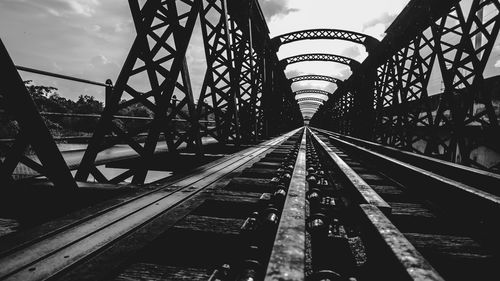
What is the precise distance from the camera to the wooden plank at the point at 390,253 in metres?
0.86

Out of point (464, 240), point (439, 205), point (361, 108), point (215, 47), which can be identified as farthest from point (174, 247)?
point (361, 108)

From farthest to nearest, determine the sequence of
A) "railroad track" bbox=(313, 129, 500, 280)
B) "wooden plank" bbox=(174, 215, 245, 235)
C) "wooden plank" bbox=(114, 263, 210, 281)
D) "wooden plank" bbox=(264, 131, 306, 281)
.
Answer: "wooden plank" bbox=(174, 215, 245, 235), "railroad track" bbox=(313, 129, 500, 280), "wooden plank" bbox=(114, 263, 210, 281), "wooden plank" bbox=(264, 131, 306, 281)

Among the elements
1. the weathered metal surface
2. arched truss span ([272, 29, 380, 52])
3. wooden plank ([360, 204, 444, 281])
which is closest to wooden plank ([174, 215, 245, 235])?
wooden plank ([360, 204, 444, 281])

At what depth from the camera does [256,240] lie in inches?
57.8

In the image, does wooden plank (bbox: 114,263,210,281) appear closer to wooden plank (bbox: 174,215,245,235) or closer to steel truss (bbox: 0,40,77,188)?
wooden plank (bbox: 174,215,245,235)

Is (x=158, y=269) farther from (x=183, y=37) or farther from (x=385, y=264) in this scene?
(x=183, y=37)

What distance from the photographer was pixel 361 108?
643 inches

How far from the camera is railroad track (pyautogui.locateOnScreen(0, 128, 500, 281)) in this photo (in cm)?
108

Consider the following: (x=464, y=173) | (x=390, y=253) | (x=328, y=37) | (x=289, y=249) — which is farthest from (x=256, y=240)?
(x=328, y=37)

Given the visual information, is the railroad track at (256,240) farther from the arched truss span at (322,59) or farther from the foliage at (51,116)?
the arched truss span at (322,59)

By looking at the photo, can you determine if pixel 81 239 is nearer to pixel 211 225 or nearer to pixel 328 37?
pixel 211 225

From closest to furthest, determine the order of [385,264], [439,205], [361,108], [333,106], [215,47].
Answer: [385,264], [439,205], [215,47], [361,108], [333,106]

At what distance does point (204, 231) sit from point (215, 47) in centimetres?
591

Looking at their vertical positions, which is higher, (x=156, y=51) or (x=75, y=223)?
(x=156, y=51)
